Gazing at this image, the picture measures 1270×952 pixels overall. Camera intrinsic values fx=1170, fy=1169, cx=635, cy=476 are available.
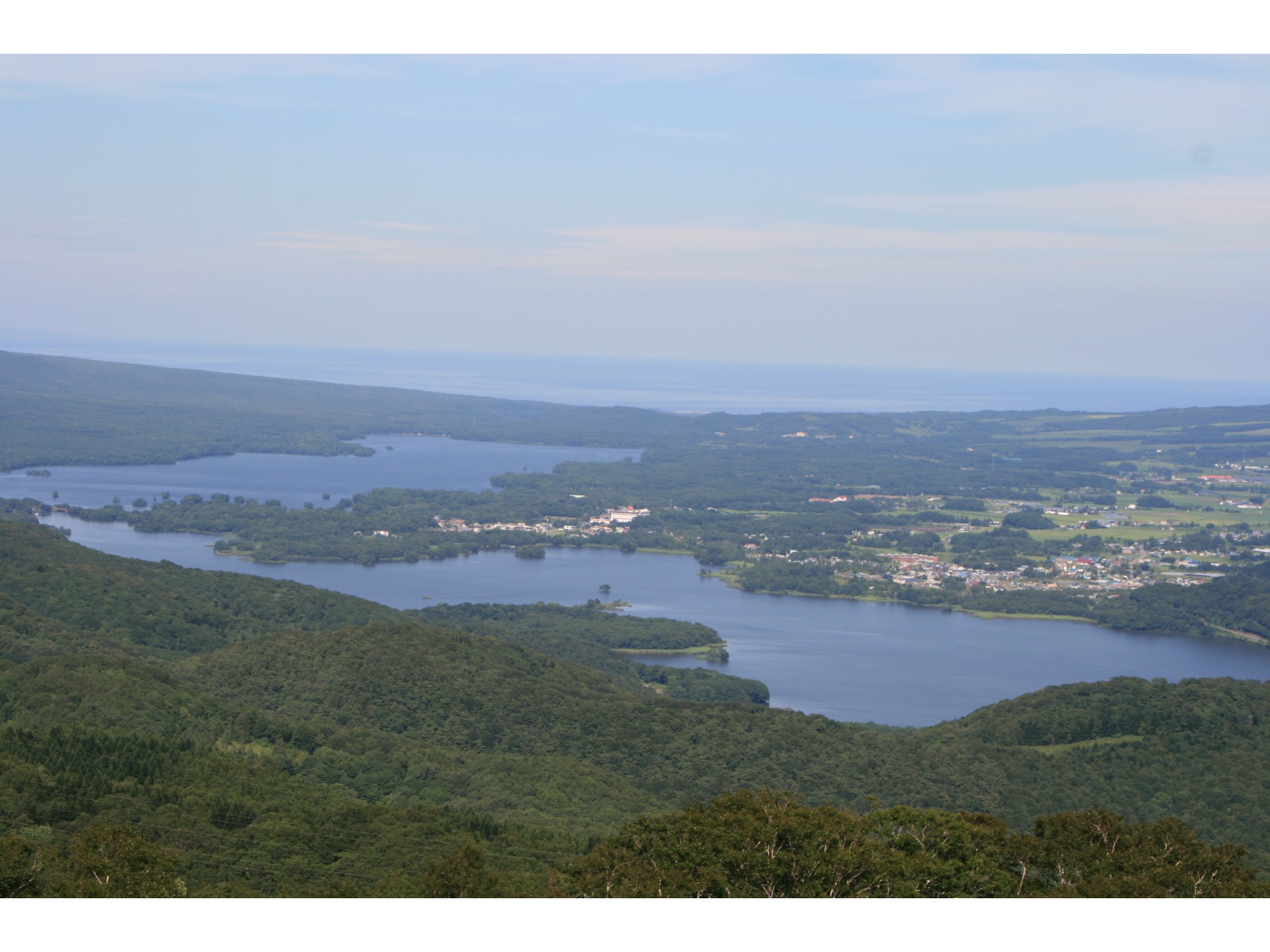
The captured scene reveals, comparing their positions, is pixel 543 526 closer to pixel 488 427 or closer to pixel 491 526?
pixel 491 526

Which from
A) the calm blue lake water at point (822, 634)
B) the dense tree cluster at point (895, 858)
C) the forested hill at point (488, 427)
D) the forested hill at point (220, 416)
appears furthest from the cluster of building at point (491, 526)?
the dense tree cluster at point (895, 858)

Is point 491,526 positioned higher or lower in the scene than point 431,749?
lower

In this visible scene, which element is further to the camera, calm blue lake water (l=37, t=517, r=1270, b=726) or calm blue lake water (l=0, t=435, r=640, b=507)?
calm blue lake water (l=0, t=435, r=640, b=507)

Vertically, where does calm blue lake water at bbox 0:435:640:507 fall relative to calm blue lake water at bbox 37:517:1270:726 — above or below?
above

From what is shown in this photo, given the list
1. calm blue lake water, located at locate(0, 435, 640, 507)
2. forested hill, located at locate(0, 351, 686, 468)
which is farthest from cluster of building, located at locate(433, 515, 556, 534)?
forested hill, located at locate(0, 351, 686, 468)

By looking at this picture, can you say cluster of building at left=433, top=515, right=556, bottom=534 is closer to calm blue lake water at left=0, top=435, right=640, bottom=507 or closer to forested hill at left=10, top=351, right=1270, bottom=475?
calm blue lake water at left=0, top=435, right=640, bottom=507

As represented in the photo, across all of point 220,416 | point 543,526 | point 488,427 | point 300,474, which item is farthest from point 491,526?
point 488,427
